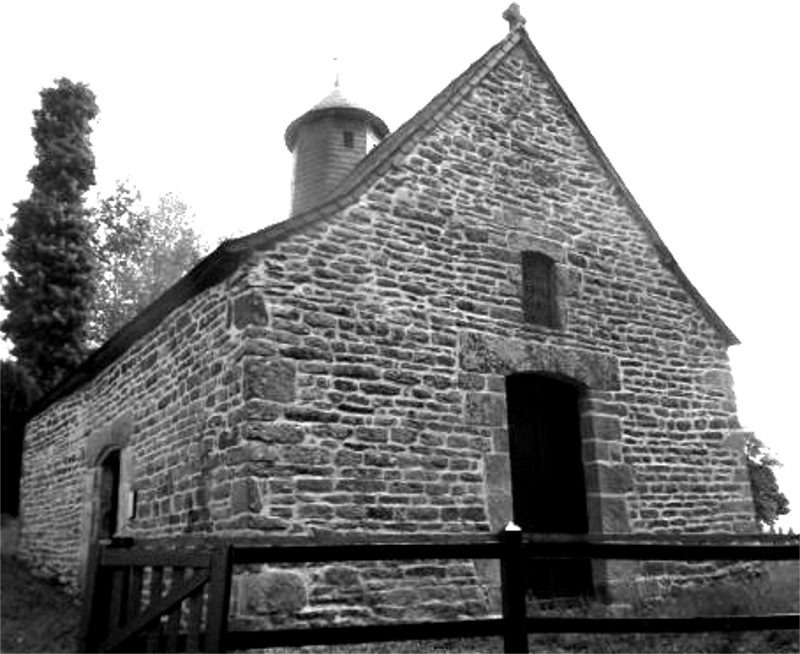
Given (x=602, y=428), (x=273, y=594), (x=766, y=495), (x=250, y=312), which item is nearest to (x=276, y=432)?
(x=250, y=312)

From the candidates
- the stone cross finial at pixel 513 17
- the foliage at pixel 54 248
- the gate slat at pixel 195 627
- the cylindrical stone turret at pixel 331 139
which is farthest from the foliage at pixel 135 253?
the gate slat at pixel 195 627

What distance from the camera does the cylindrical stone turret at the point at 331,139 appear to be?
Result: 639 inches

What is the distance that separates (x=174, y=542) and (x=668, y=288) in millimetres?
8003

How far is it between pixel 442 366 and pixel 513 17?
542cm

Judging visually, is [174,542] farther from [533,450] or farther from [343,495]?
[533,450]

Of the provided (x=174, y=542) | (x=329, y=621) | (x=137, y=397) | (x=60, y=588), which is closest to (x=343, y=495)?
(x=329, y=621)

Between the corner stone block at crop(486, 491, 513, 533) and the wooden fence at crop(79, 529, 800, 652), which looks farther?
the corner stone block at crop(486, 491, 513, 533)

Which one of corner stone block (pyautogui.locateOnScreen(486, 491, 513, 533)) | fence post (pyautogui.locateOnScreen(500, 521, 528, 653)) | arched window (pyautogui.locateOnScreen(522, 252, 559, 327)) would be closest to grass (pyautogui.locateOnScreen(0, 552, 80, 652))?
corner stone block (pyautogui.locateOnScreen(486, 491, 513, 533))

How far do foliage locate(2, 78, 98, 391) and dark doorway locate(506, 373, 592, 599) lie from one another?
484 inches

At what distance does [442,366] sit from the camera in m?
8.14

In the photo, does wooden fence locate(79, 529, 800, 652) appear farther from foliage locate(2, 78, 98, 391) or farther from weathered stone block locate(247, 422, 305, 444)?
foliage locate(2, 78, 98, 391)

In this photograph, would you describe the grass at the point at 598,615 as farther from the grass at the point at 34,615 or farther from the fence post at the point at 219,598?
the fence post at the point at 219,598

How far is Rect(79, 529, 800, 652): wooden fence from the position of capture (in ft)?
13.0

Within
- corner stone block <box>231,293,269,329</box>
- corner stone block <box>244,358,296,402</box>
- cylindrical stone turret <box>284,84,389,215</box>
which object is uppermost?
cylindrical stone turret <box>284,84,389,215</box>
